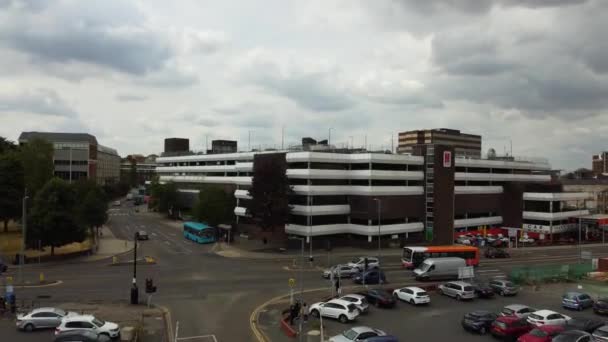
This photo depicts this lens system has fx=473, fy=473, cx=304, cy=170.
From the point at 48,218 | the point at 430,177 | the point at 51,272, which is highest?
the point at 430,177

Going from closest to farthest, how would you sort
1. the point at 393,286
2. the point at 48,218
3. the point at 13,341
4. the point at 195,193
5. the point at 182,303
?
the point at 13,341 < the point at 182,303 < the point at 393,286 < the point at 48,218 < the point at 195,193

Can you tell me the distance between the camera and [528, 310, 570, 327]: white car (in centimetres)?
3250

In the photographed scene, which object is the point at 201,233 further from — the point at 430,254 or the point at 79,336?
the point at 79,336

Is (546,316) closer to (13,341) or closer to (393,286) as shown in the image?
(393,286)

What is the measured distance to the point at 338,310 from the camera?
3406cm

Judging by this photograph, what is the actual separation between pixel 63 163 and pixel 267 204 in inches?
4032

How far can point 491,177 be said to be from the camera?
299 ft

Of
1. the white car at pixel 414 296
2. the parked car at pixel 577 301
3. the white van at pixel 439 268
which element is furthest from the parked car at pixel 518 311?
the white van at pixel 439 268

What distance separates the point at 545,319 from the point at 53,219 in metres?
52.4

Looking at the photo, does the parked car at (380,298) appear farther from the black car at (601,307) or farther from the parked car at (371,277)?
the black car at (601,307)

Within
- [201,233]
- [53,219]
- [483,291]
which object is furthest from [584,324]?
[201,233]

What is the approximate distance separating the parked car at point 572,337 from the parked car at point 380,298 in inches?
519

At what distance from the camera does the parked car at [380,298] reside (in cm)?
3819

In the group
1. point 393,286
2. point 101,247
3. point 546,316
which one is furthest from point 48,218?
point 546,316
